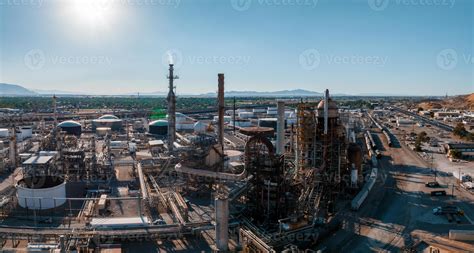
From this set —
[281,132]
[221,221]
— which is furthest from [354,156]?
[221,221]

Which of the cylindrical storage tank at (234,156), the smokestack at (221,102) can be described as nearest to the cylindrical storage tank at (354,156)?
the cylindrical storage tank at (234,156)

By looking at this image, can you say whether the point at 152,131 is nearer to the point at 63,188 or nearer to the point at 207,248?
the point at 63,188

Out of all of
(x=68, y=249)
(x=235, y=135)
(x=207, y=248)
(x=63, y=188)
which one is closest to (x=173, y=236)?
(x=207, y=248)

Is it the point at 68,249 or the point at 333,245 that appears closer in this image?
the point at 68,249

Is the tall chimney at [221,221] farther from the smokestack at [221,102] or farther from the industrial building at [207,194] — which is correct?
the smokestack at [221,102]

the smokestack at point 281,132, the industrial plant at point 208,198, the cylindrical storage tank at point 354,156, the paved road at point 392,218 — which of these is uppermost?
the smokestack at point 281,132

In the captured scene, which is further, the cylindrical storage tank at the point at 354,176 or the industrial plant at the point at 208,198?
the cylindrical storage tank at the point at 354,176

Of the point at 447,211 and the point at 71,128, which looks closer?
the point at 447,211

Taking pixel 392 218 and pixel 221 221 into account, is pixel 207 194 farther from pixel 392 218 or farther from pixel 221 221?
pixel 392 218

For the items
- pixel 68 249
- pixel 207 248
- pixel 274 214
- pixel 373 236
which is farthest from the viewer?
pixel 274 214
